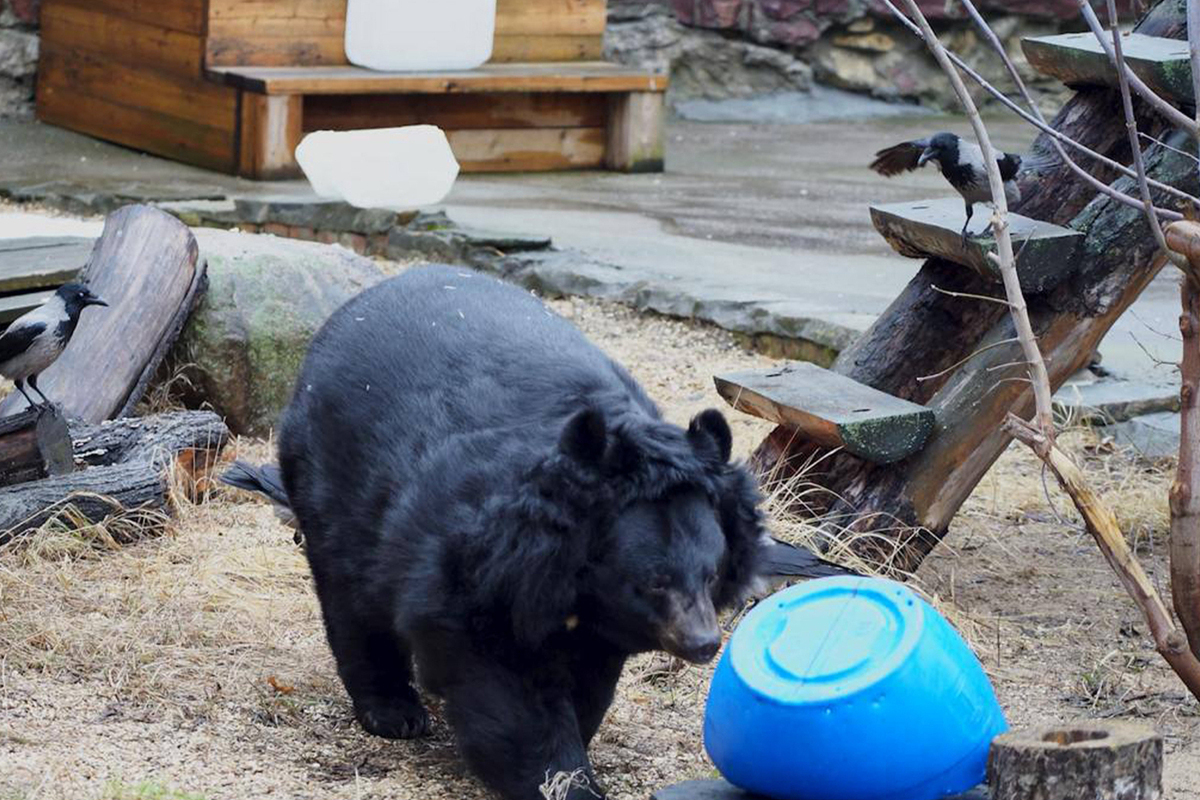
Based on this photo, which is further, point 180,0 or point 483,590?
point 180,0

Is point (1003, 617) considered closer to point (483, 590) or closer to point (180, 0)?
point (483, 590)

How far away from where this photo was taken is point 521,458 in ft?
10.5

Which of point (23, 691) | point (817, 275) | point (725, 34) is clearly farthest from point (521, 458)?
point (725, 34)

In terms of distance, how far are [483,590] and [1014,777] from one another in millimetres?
974

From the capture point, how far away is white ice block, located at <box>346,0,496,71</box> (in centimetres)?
1130

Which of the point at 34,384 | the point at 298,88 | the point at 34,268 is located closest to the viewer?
the point at 34,384

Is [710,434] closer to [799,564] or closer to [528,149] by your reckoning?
[799,564]

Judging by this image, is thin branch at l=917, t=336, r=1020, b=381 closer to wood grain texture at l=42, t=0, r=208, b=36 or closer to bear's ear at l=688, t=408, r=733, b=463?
bear's ear at l=688, t=408, r=733, b=463

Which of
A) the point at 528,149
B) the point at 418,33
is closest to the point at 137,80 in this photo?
the point at 418,33

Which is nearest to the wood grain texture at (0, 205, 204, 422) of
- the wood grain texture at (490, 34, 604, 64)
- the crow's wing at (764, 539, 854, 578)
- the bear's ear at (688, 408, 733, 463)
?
the crow's wing at (764, 539, 854, 578)

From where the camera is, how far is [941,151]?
470 cm

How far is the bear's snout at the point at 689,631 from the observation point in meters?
3.01

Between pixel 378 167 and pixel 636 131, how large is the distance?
9.04 feet

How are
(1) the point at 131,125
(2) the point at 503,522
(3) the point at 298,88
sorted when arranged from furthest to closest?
(1) the point at 131,125, (3) the point at 298,88, (2) the point at 503,522
